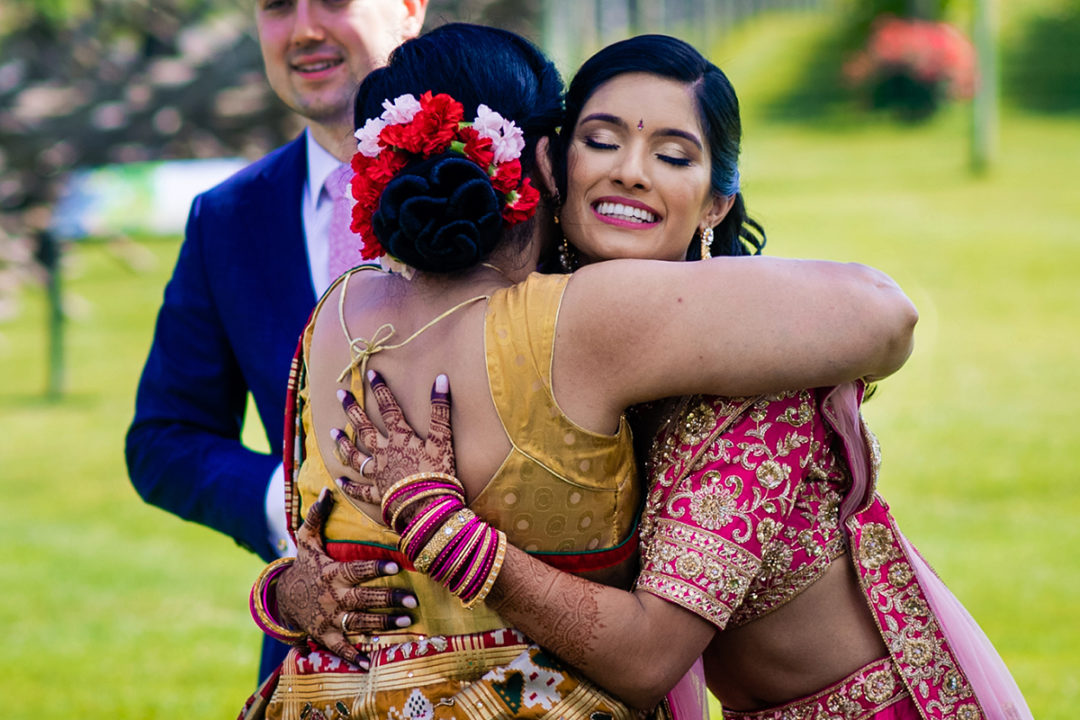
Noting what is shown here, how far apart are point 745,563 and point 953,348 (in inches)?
407

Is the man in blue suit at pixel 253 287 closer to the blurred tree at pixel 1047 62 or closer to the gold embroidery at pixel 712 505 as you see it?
the gold embroidery at pixel 712 505

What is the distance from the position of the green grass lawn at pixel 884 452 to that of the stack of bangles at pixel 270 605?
1.43 m

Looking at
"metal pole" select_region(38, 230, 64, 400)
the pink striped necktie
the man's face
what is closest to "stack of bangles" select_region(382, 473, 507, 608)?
the pink striped necktie

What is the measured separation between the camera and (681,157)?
213 centimetres

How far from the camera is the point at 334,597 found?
78.0 inches

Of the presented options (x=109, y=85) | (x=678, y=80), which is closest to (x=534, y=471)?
(x=678, y=80)

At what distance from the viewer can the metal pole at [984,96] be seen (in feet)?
53.3

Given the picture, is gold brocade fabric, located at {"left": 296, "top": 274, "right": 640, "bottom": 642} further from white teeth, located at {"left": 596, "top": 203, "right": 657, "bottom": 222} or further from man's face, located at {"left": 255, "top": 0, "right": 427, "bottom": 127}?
man's face, located at {"left": 255, "top": 0, "right": 427, "bottom": 127}

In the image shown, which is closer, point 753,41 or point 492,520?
point 492,520

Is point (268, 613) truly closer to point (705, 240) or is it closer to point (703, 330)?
point (703, 330)

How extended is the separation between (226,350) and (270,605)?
37.2 inches

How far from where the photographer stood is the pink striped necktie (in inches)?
108

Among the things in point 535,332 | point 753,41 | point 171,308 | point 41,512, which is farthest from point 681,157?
point 753,41

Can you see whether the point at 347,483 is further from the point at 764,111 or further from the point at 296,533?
the point at 764,111
